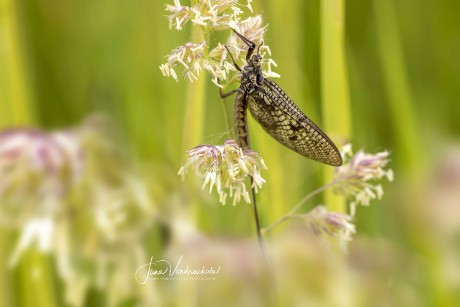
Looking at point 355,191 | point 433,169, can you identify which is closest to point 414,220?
point 433,169

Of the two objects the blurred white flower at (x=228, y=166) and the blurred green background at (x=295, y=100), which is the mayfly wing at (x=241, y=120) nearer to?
the blurred white flower at (x=228, y=166)

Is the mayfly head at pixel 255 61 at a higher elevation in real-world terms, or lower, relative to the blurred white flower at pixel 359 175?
higher

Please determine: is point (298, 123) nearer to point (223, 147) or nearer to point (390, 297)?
point (223, 147)
